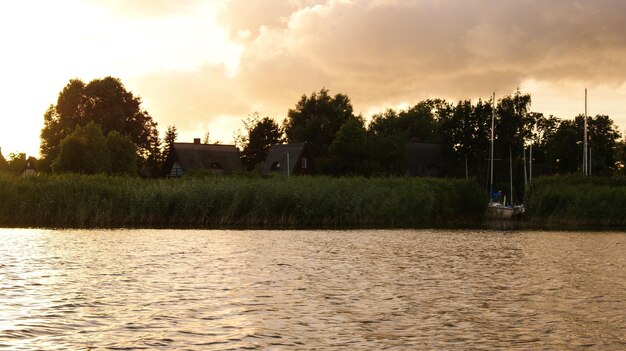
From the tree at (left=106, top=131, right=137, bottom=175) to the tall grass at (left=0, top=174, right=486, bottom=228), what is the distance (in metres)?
34.8

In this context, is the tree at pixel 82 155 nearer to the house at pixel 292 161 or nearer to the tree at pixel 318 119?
the house at pixel 292 161

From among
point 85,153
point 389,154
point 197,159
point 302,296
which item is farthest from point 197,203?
point 197,159

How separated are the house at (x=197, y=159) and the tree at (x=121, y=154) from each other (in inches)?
553

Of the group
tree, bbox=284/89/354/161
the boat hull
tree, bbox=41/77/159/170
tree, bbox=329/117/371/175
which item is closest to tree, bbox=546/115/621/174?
tree, bbox=284/89/354/161

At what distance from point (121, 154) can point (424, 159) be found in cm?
4135

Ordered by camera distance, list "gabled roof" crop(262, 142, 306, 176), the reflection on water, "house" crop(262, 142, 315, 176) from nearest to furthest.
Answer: the reflection on water < "house" crop(262, 142, 315, 176) < "gabled roof" crop(262, 142, 306, 176)

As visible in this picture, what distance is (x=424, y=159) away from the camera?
342 ft

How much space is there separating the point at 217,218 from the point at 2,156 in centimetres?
10229

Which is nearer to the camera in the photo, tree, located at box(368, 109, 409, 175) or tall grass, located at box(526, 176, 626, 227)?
tall grass, located at box(526, 176, 626, 227)

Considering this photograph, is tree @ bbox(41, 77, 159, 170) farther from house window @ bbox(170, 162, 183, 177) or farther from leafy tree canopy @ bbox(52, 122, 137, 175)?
leafy tree canopy @ bbox(52, 122, 137, 175)

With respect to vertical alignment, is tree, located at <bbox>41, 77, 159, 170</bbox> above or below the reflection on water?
above

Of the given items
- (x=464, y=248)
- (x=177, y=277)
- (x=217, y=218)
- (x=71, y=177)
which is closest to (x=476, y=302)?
(x=177, y=277)

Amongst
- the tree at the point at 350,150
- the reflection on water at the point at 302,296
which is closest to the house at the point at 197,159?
the tree at the point at 350,150

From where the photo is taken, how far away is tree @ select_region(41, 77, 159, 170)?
10344 cm
